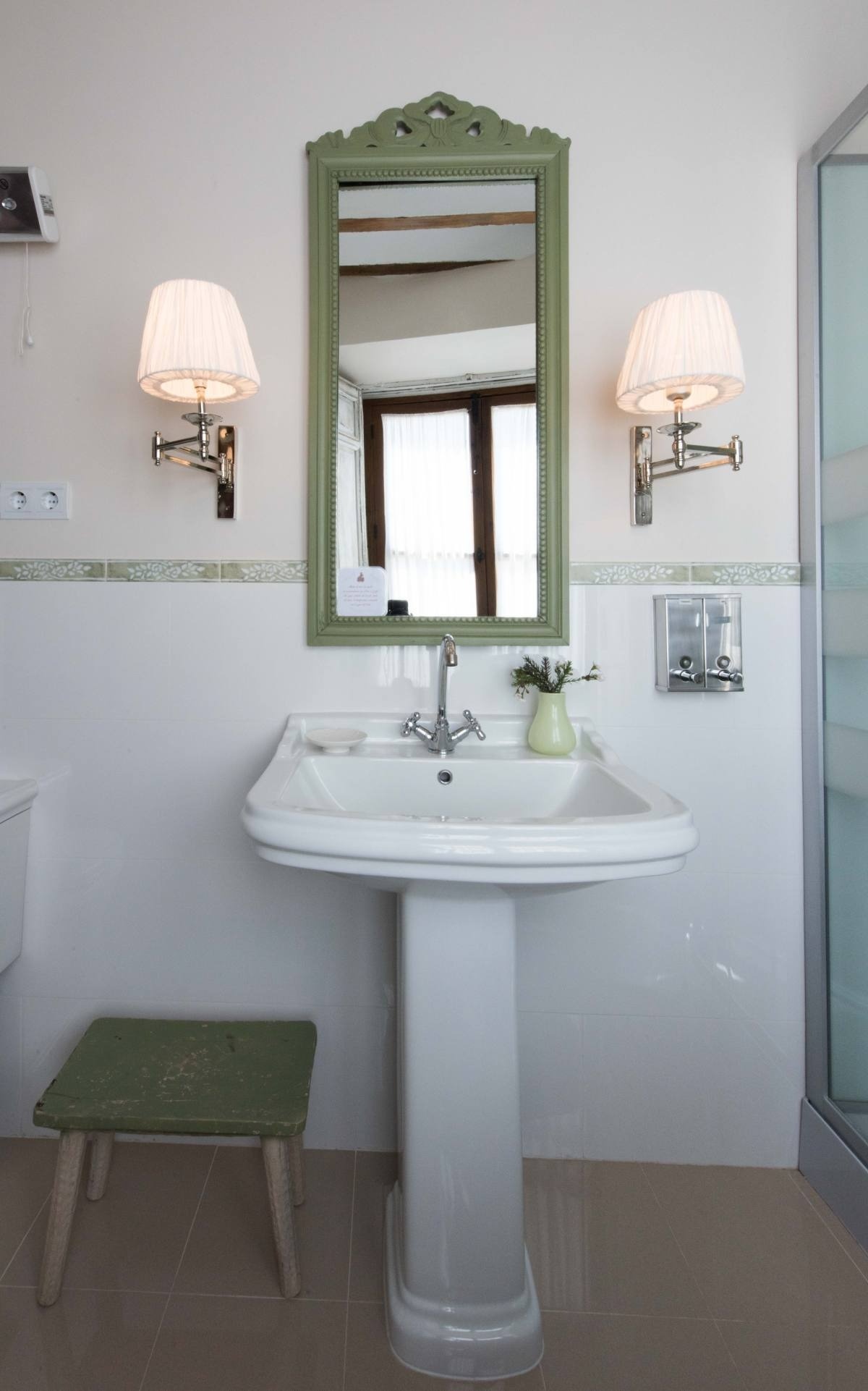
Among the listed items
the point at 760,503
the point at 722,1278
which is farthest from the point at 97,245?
the point at 722,1278

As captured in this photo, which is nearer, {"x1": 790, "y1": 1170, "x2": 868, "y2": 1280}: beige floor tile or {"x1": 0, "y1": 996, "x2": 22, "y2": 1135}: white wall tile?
{"x1": 790, "y1": 1170, "x2": 868, "y2": 1280}: beige floor tile

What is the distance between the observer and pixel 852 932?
1441 mm

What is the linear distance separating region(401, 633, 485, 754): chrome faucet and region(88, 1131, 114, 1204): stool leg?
0.94 meters

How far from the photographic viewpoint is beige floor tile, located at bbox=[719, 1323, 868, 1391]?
1092mm

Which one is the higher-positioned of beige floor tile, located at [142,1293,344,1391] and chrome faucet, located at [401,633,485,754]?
chrome faucet, located at [401,633,485,754]

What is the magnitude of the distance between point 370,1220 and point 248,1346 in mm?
301

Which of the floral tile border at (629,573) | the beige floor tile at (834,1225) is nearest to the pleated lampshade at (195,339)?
the floral tile border at (629,573)

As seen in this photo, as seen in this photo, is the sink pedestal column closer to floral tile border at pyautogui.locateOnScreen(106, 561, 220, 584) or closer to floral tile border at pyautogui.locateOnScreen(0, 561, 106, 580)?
floral tile border at pyautogui.locateOnScreen(106, 561, 220, 584)

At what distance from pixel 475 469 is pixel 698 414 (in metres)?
0.46

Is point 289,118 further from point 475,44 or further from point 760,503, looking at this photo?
point 760,503

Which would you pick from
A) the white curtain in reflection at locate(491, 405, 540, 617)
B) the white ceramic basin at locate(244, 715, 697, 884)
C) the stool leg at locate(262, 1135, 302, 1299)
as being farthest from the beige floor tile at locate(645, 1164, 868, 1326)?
the white curtain in reflection at locate(491, 405, 540, 617)

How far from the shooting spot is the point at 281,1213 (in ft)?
3.99

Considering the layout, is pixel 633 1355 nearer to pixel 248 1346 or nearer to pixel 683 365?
pixel 248 1346

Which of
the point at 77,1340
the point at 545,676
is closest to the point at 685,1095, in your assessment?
the point at 545,676
